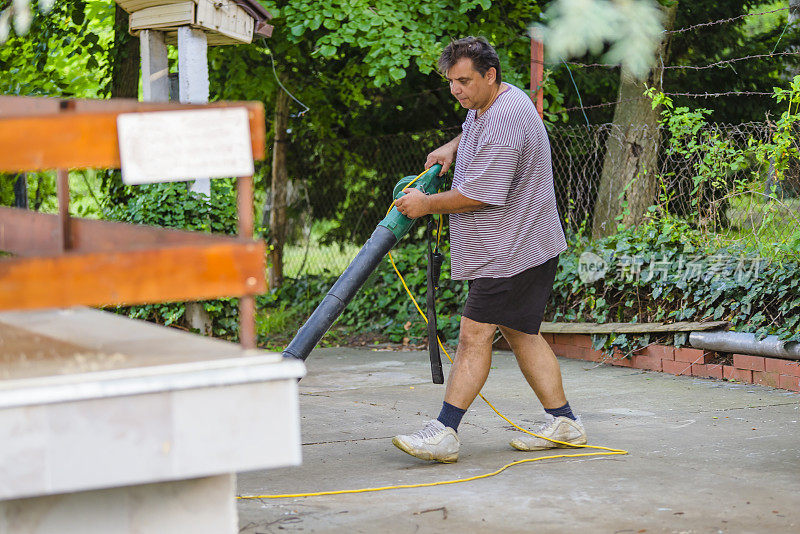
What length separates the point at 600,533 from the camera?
9.42ft

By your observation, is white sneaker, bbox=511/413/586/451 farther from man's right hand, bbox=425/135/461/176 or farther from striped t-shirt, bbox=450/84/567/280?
man's right hand, bbox=425/135/461/176

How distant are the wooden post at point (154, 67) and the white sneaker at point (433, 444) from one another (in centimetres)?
395

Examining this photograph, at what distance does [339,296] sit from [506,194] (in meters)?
0.79

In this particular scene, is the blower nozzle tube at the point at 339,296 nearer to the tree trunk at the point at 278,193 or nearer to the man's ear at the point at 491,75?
the man's ear at the point at 491,75

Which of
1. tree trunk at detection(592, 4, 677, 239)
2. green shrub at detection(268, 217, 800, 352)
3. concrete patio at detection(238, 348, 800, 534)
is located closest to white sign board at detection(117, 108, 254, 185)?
concrete patio at detection(238, 348, 800, 534)

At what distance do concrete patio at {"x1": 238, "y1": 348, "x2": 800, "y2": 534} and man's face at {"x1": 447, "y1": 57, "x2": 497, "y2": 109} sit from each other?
1477 millimetres

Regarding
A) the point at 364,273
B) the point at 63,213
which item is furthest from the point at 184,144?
the point at 364,273

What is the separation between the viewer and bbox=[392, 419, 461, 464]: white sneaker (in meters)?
3.76

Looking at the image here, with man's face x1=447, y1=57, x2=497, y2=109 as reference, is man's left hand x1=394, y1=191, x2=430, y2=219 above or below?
below

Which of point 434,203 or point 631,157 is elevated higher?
point 631,157

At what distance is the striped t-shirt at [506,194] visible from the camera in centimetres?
382

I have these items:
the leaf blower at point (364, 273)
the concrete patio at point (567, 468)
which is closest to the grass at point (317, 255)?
the concrete patio at point (567, 468)

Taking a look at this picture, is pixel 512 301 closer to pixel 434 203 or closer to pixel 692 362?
pixel 434 203

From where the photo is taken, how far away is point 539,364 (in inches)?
159
